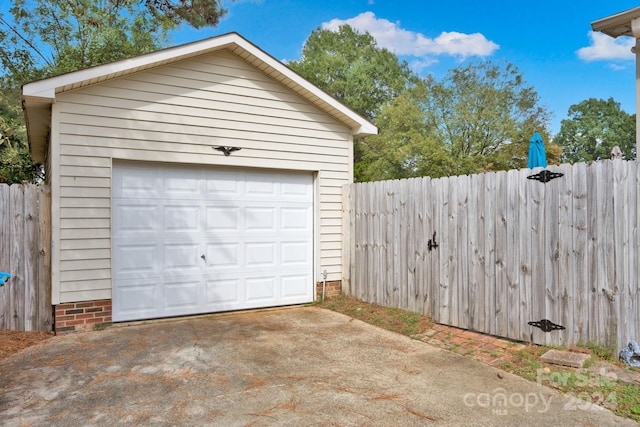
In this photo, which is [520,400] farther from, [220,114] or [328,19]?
[328,19]

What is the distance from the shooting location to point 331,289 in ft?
24.3

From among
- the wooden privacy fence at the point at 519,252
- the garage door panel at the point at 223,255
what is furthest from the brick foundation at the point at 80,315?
the wooden privacy fence at the point at 519,252

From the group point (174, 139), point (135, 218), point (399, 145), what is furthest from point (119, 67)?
point (399, 145)

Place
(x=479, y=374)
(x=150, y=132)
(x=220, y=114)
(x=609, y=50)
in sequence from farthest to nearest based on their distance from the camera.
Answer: (x=609, y=50) < (x=220, y=114) < (x=150, y=132) < (x=479, y=374)

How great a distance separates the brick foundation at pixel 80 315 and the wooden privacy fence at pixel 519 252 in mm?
3944

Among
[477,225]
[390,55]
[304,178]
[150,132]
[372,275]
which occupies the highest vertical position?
[390,55]

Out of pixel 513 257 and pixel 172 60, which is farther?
pixel 172 60

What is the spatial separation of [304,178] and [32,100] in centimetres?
402

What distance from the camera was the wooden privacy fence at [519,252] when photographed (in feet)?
13.1

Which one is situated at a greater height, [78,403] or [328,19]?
[328,19]

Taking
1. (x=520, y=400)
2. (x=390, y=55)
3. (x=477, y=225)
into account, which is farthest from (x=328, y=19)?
(x=520, y=400)

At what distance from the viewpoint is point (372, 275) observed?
6750 mm

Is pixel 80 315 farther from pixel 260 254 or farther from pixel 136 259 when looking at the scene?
pixel 260 254

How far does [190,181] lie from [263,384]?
3.65m
